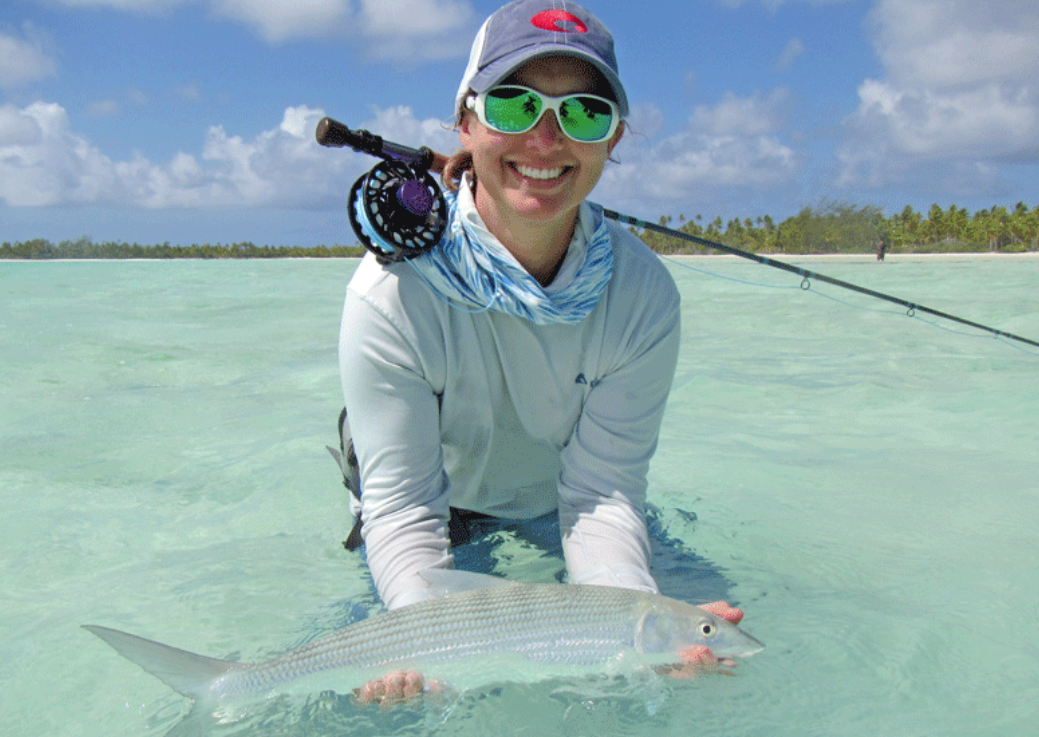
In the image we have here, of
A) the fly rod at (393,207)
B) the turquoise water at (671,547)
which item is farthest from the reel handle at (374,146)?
the turquoise water at (671,547)

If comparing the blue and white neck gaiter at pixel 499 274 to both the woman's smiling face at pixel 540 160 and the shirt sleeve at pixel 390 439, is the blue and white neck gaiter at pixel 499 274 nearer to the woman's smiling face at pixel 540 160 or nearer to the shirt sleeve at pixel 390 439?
the woman's smiling face at pixel 540 160

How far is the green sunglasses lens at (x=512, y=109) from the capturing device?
71.5 inches

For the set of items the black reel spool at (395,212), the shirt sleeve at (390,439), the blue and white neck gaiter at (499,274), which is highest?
the black reel spool at (395,212)

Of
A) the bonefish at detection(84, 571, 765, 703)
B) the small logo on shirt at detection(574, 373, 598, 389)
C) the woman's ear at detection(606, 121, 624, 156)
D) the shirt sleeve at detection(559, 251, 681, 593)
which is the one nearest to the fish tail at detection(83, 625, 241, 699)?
the bonefish at detection(84, 571, 765, 703)

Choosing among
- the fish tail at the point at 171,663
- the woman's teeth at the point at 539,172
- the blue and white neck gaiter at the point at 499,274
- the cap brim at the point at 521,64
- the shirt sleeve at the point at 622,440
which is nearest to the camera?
the fish tail at the point at 171,663

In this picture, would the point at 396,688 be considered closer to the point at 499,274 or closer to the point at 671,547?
the point at 499,274

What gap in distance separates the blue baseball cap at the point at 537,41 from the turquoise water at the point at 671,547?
4.74ft

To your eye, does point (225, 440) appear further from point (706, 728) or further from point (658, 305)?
point (706, 728)

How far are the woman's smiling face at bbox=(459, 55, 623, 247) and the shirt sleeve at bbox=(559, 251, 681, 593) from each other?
1.50 feet

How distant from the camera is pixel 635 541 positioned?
85.3 inches

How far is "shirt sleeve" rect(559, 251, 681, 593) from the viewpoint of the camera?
2.22 metres

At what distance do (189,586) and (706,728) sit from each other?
1752mm

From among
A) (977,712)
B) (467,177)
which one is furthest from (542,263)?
(977,712)

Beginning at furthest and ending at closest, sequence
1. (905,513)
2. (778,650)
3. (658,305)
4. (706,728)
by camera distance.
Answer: (905,513)
(658,305)
(778,650)
(706,728)
